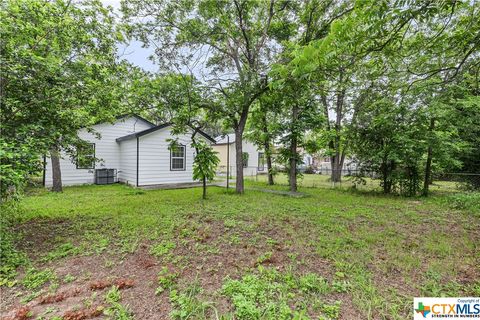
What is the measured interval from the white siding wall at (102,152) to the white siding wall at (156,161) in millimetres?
1143

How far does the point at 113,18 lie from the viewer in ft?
22.7

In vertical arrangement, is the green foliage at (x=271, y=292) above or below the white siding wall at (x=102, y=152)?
below

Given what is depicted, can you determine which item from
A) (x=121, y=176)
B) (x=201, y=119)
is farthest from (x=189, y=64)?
(x=121, y=176)

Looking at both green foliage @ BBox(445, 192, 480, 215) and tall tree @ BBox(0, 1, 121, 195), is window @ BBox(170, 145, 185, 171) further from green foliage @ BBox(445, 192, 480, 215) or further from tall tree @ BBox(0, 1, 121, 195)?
green foliage @ BBox(445, 192, 480, 215)

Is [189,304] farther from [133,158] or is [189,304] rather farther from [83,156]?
[133,158]

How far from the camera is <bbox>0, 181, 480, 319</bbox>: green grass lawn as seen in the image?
84.8 inches

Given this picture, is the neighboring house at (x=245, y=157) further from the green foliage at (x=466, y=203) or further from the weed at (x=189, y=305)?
the weed at (x=189, y=305)

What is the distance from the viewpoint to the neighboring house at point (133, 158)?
34.6 feet

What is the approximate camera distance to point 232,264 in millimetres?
2998

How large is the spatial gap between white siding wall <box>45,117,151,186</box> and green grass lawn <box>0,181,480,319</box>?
5739 mm

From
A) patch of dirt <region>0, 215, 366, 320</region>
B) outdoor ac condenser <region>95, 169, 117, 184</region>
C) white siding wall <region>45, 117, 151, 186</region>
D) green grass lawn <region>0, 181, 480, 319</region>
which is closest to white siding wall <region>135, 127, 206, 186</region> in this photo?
white siding wall <region>45, 117, 151, 186</region>

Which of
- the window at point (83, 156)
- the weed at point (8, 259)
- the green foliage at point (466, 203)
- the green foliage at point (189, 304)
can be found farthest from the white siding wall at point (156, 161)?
the green foliage at point (466, 203)

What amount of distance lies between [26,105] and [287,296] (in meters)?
4.72

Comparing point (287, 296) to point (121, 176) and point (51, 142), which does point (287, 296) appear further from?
point (121, 176)
